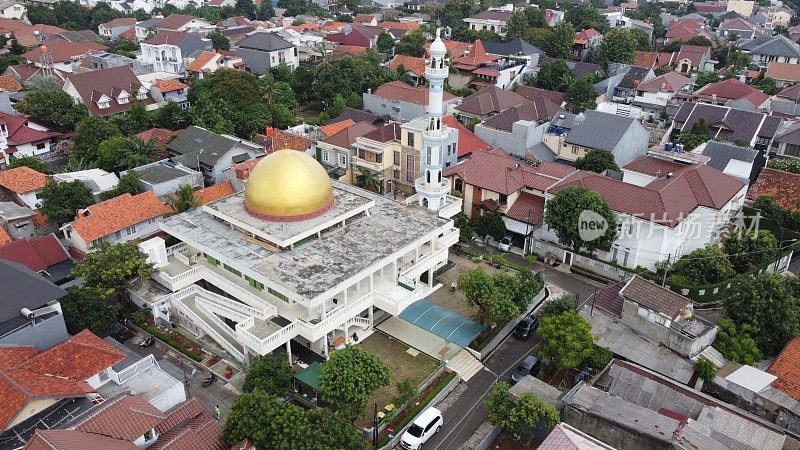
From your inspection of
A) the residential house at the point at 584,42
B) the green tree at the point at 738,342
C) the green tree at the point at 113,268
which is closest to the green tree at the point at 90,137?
the green tree at the point at 113,268

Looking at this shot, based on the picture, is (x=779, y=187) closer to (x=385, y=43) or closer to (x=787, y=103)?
(x=787, y=103)

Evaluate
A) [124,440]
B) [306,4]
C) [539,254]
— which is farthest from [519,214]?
[306,4]

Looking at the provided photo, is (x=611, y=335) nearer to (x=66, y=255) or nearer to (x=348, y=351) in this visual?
(x=348, y=351)

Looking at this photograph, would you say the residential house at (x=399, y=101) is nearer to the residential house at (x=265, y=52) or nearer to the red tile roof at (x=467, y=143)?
the red tile roof at (x=467, y=143)

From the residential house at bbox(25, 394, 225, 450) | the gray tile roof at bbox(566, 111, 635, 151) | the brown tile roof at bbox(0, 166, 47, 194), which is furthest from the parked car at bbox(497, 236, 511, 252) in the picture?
the brown tile roof at bbox(0, 166, 47, 194)

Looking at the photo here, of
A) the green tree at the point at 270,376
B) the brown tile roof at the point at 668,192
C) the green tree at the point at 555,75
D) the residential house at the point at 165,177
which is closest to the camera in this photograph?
the green tree at the point at 270,376

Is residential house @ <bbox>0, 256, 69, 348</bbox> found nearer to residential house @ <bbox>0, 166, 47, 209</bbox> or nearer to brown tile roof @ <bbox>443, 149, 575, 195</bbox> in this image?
residential house @ <bbox>0, 166, 47, 209</bbox>
